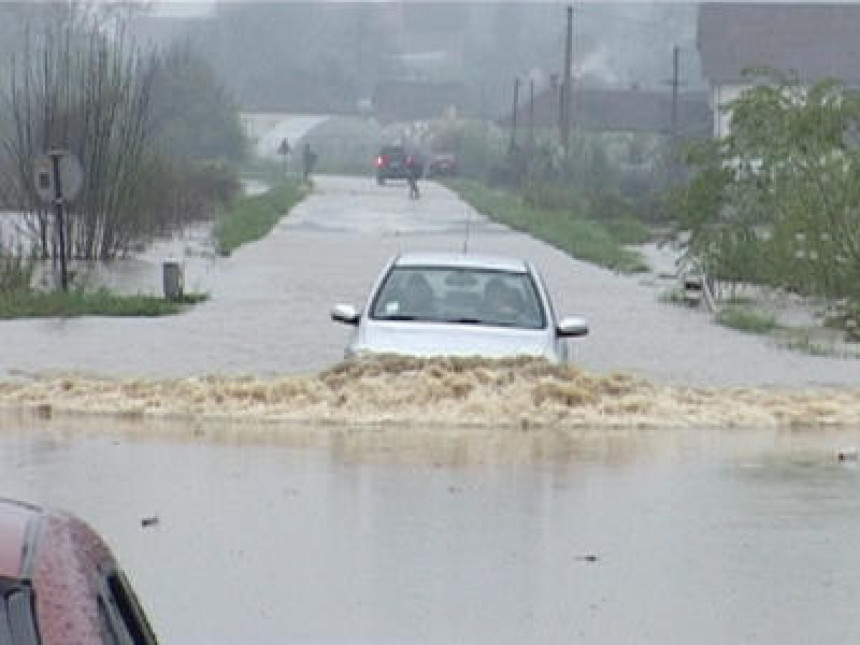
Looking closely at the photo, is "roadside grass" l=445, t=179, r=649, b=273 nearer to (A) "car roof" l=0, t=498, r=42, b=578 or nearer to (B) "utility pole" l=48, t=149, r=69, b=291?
(B) "utility pole" l=48, t=149, r=69, b=291

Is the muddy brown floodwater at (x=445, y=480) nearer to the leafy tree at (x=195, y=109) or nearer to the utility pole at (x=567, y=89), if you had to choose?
the utility pole at (x=567, y=89)

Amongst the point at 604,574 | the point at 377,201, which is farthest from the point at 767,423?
the point at 377,201

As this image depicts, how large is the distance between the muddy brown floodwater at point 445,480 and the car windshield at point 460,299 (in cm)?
56

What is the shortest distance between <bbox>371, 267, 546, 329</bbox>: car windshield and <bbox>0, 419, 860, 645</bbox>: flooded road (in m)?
1.36

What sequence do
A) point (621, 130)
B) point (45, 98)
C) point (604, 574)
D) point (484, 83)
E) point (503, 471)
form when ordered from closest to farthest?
point (604, 574)
point (503, 471)
point (45, 98)
point (621, 130)
point (484, 83)

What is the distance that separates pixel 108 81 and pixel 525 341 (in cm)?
2055

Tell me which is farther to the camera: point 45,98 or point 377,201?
point 377,201

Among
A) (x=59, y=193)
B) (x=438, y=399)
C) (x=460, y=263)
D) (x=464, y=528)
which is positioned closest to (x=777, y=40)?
(x=59, y=193)

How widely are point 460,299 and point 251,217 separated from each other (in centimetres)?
3511

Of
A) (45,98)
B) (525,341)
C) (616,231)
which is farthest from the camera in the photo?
(616,231)

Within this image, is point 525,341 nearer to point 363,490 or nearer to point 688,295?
point 363,490

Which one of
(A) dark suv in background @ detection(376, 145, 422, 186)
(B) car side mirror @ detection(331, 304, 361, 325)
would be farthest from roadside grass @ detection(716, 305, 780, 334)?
(A) dark suv in background @ detection(376, 145, 422, 186)

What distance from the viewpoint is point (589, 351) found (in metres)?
23.8

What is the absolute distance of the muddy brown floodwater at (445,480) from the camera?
1044 centimetres
